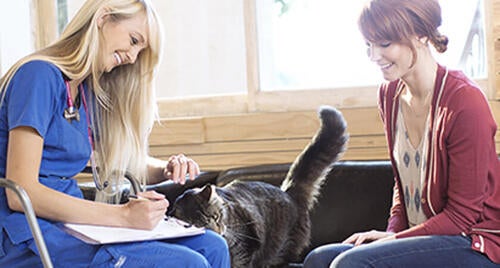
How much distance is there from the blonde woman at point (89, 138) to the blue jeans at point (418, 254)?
0.36m

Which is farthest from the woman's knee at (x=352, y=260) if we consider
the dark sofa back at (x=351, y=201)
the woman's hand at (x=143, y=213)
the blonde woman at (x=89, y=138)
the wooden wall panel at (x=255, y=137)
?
the wooden wall panel at (x=255, y=137)

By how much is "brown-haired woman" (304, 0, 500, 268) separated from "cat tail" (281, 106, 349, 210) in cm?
65

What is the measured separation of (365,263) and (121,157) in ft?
2.53

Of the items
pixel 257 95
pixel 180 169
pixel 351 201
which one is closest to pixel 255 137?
pixel 257 95

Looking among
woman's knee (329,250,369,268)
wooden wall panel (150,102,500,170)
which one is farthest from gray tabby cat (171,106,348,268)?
woman's knee (329,250,369,268)

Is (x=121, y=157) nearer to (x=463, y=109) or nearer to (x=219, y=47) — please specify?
(x=463, y=109)

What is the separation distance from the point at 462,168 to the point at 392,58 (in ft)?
1.14

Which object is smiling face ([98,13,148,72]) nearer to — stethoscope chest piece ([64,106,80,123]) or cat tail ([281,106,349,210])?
stethoscope chest piece ([64,106,80,123])

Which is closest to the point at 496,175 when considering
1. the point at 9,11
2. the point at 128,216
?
the point at 128,216

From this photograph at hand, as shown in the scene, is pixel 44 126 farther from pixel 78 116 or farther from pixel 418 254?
pixel 418 254

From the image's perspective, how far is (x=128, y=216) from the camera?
1.74m

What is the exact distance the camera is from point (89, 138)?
6.35 feet

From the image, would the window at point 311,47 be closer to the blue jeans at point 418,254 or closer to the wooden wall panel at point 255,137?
A: the wooden wall panel at point 255,137

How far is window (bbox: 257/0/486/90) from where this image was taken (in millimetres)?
3225
